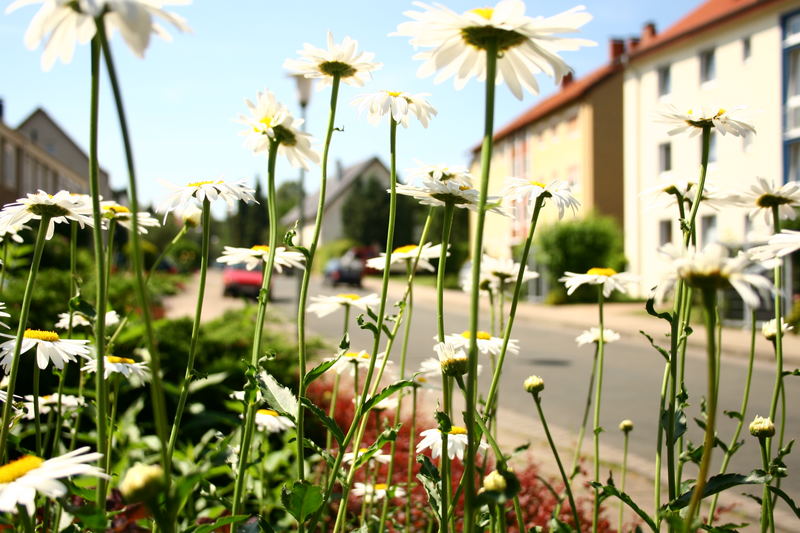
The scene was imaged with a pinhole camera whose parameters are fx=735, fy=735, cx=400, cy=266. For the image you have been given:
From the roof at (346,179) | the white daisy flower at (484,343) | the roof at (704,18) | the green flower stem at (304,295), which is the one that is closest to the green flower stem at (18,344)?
the green flower stem at (304,295)

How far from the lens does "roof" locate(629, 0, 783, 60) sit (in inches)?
778

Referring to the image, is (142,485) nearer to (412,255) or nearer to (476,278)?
(476,278)

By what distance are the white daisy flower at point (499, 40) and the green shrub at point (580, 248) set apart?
21908 mm

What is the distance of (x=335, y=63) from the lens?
1641 mm

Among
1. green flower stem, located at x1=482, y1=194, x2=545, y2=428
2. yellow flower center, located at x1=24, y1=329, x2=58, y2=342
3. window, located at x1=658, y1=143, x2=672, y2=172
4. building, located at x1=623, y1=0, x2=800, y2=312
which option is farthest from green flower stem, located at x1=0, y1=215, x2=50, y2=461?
window, located at x1=658, y1=143, x2=672, y2=172

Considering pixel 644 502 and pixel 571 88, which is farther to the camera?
pixel 571 88

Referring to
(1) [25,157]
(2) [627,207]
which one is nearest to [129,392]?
(2) [627,207]

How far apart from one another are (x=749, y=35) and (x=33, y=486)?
22570 millimetres

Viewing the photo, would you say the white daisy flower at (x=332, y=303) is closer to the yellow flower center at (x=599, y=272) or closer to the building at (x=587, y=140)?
the yellow flower center at (x=599, y=272)

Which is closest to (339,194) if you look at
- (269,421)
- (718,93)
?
(718,93)

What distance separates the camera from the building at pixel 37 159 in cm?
3064

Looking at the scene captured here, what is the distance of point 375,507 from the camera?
3068mm

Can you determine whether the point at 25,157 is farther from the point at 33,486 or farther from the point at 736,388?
the point at 33,486

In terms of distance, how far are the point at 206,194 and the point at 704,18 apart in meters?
24.3
